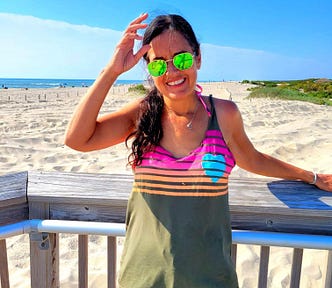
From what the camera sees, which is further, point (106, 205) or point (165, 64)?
point (106, 205)

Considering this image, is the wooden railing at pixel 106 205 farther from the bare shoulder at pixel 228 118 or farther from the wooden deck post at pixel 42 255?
the bare shoulder at pixel 228 118

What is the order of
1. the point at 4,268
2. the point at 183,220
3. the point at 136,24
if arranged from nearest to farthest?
Result: the point at 183,220 → the point at 136,24 → the point at 4,268

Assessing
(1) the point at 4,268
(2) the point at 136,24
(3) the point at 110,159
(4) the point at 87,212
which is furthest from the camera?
(3) the point at 110,159

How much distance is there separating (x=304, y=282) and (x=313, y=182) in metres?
1.45

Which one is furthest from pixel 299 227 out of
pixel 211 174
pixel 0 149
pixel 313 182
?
pixel 0 149

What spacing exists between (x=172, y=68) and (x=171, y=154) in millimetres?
310

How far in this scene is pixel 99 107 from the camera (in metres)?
1.31

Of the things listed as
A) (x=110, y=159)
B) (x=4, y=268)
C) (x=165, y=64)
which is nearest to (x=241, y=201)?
(x=165, y=64)

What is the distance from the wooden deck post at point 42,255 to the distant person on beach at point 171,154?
32 centimetres

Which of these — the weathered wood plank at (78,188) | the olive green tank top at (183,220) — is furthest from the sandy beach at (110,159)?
the olive green tank top at (183,220)

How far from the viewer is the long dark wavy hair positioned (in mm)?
1284

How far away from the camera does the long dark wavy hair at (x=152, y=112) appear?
1.28 metres

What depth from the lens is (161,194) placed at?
1.23m

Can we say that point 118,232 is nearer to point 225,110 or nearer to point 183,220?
point 183,220
